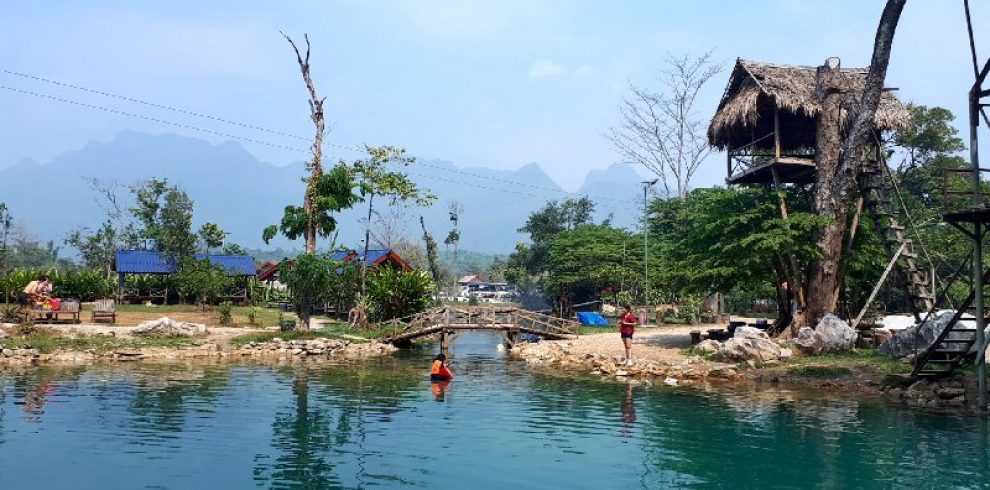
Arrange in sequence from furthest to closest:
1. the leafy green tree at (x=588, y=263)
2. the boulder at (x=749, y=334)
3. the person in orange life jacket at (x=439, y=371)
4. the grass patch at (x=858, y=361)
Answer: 1. the leafy green tree at (x=588, y=263)
2. the boulder at (x=749, y=334)
3. the person in orange life jacket at (x=439, y=371)
4. the grass patch at (x=858, y=361)

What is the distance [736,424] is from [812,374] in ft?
21.7

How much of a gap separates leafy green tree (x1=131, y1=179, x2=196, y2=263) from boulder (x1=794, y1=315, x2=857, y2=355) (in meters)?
37.0

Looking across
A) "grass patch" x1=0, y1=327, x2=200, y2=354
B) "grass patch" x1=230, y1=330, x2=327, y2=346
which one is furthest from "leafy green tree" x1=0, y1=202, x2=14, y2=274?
"grass patch" x1=230, y1=330, x2=327, y2=346

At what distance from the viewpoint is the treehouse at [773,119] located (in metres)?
27.6

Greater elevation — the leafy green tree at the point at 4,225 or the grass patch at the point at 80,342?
the leafy green tree at the point at 4,225

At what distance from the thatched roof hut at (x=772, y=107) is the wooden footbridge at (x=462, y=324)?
11046 millimetres

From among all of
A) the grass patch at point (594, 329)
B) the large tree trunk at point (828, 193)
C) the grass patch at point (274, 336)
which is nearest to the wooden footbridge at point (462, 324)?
the grass patch at point (274, 336)

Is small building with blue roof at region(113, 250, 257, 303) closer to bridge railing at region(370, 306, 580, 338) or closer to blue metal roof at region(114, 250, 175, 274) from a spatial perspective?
blue metal roof at region(114, 250, 175, 274)

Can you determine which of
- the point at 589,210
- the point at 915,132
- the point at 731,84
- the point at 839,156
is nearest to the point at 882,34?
the point at 839,156

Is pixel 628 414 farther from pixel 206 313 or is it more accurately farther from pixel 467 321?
pixel 206 313

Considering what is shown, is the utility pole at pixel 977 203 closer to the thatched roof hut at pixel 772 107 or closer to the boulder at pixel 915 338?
the boulder at pixel 915 338

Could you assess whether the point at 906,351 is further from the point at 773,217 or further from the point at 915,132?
the point at 915,132

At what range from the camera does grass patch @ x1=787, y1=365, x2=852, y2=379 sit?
71.5 ft

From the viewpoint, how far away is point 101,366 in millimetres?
24609
